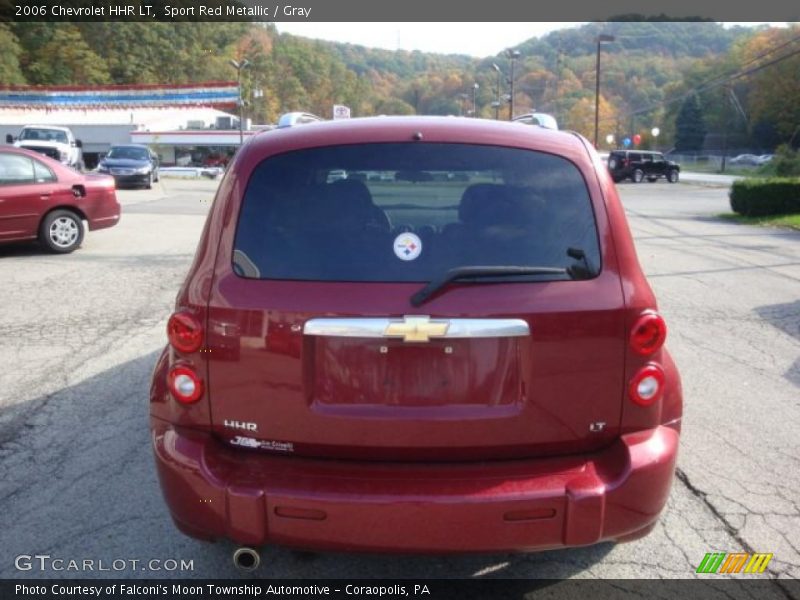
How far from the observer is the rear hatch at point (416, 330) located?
2561 mm

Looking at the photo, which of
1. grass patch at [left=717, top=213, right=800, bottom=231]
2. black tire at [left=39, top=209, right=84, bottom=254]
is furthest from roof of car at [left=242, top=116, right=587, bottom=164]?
grass patch at [left=717, top=213, right=800, bottom=231]

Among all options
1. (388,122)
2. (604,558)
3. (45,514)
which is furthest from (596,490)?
(45,514)

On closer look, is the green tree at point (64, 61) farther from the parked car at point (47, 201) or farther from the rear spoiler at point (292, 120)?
the rear spoiler at point (292, 120)

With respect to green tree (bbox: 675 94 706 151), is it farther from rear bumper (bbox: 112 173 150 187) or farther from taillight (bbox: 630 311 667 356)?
taillight (bbox: 630 311 667 356)

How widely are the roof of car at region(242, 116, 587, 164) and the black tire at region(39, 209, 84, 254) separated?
934 centimetres

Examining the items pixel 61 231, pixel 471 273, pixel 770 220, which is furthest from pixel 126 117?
pixel 471 273

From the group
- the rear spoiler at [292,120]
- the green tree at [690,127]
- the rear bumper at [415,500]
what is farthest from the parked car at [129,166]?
the green tree at [690,127]

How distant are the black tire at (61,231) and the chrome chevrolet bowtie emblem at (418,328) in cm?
1014

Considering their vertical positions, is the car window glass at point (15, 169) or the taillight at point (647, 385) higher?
the car window glass at point (15, 169)

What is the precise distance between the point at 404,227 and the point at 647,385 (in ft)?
3.50

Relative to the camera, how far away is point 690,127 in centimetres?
9800

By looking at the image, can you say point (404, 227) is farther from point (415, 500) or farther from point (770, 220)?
point (770, 220)

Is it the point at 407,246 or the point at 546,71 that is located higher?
the point at 546,71

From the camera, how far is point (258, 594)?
299 centimetres
